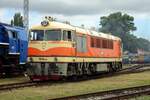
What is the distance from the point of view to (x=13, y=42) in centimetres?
3120

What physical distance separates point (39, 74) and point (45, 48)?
61.8 inches

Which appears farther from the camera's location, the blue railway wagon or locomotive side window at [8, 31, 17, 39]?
locomotive side window at [8, 31, 17, 39]

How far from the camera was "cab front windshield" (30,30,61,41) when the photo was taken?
27.0 metres

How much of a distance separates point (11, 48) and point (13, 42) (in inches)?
20.6

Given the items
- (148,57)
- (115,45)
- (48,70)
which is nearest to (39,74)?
(48,70)

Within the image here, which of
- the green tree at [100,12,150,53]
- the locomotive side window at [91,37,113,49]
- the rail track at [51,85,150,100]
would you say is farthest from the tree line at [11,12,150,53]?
the rail track at [51,85,150,100]

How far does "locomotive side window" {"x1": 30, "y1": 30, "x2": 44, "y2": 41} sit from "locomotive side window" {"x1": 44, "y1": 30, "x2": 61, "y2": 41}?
267mm

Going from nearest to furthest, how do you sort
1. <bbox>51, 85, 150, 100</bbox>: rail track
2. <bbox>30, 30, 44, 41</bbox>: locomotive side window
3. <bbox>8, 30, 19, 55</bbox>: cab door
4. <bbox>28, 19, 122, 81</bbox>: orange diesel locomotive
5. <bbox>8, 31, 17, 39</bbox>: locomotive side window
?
<bbox>51, 85, 150, 100</bbox>: rail track → <bbox>28, 19, 122, 81</bbox>: orange diesel locomotive → <bbox>30, 30, 44, 41</bbox>: locomotive side window → <bbox>8, 30, 19, 55</bbox>: cab door → <bbox>8, 31, 17, 39</bbox>: locomotive side window

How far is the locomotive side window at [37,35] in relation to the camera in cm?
2728

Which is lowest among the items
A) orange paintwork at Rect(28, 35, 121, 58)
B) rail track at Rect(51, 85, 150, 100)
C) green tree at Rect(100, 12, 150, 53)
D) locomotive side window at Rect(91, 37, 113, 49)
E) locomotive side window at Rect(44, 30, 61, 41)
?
rail track at Rect(51, 85, 150, 100)

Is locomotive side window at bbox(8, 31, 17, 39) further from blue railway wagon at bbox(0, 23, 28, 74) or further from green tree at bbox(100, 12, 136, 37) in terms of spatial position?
green tree at bbox(100, 12, 136, 37)

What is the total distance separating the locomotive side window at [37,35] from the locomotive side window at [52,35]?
0.88ft

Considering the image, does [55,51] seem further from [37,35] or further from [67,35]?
[37,35]

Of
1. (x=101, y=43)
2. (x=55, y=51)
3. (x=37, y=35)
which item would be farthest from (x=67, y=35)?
(x=101, y=43)
